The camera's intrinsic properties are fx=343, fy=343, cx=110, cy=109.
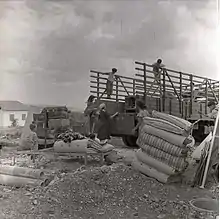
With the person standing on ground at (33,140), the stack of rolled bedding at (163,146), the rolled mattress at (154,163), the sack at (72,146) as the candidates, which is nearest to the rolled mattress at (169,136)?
the stack of rolled bedding at (163,146)

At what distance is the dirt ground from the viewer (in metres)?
1.37

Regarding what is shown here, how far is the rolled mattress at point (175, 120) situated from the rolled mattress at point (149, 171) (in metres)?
0.24

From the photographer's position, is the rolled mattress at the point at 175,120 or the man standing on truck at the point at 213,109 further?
the rolled mattress at the point at 175,120

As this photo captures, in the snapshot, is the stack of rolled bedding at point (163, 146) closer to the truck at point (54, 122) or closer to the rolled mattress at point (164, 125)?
the rolled mattress at point (164, 125)

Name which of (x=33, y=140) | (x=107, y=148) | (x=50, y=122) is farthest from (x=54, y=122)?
(x=107, y=148)

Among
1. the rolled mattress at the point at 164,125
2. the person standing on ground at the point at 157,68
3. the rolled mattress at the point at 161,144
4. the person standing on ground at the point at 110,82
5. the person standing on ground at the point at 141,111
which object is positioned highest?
the person standing on ground at the point at 157,68

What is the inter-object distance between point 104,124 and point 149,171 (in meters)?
0.31

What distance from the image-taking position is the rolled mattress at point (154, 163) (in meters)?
1.52

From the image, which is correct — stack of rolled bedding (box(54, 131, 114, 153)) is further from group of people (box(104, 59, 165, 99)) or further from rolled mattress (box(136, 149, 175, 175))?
group of people (box(104, 59, 165, 99))

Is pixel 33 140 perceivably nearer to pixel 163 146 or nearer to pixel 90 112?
pixel 90 112

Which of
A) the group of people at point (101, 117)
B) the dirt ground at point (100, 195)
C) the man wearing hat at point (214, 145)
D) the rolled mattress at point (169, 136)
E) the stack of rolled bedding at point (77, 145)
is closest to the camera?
the man wearing hat at point (214, 145)

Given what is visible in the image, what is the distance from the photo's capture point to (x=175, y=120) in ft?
4.90

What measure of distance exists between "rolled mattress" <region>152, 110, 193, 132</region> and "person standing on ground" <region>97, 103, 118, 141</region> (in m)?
0.20

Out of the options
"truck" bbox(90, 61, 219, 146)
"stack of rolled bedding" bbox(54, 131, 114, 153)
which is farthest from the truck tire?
"stack of rolled bedding" bbox(54, 131, 114, 153)
